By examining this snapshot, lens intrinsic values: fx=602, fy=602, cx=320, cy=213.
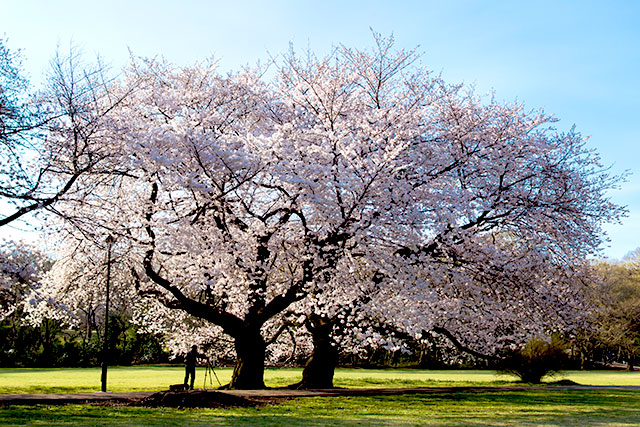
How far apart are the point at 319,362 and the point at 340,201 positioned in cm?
805

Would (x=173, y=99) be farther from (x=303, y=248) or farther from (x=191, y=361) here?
(x=191, y=361)

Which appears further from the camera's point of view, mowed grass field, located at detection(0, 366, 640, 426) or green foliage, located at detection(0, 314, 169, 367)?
green foliage, located at detection(0, 314, 169, 367)

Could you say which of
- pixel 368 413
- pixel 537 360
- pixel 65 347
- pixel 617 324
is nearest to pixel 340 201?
pixel 368 413

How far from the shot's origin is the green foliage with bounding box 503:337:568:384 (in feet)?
90.1

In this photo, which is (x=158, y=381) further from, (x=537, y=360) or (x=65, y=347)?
(x=65, y=347)

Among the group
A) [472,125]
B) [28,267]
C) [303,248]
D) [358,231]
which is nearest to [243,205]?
[303,248]

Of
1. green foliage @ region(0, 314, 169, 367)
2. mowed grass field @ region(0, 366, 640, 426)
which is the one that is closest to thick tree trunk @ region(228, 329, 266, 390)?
mowed grass field @ region(0, 366, 640, 426)

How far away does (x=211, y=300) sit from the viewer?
20641 mm

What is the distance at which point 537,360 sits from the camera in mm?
28250

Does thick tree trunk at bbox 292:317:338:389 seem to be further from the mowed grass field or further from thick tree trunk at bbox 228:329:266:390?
the mowed grass field

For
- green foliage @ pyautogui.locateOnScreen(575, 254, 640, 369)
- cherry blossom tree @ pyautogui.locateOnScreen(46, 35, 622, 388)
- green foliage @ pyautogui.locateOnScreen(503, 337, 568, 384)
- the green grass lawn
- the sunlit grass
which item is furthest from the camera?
green foliage @ pyautogui.locateOnScreen(575, 254, 640, 369)

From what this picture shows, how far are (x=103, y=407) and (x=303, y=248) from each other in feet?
21.5

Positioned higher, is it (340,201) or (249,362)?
(340,201)

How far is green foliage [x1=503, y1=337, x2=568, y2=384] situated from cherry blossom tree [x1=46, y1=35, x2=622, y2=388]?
6832 mm
